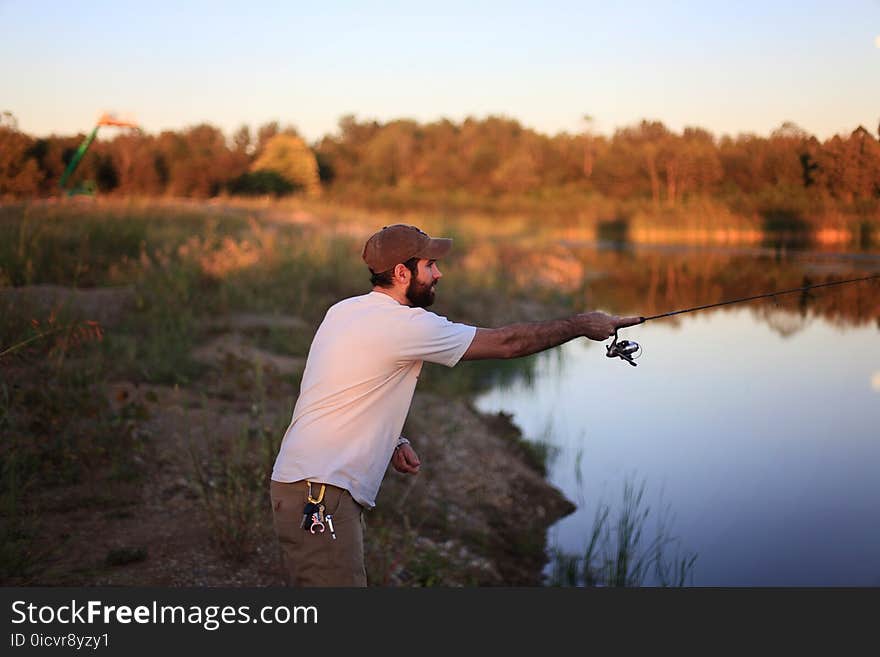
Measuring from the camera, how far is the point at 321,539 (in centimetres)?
344

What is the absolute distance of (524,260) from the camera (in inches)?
1025

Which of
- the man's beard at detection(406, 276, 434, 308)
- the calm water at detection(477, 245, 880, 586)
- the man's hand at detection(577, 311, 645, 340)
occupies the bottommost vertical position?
the calm water at detection(477, 245, 880, 586)

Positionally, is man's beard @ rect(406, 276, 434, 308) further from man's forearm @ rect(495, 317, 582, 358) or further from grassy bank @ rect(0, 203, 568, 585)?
grassy bank @ rect(0, 203, 568, 585)

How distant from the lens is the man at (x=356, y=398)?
3.40 m

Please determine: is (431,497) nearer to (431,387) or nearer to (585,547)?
(585,547)

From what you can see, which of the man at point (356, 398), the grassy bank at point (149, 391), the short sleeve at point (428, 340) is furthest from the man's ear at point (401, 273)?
the grassy bank at point (149, 391)

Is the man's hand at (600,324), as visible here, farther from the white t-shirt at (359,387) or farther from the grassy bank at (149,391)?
the grassy bank at (149,391)

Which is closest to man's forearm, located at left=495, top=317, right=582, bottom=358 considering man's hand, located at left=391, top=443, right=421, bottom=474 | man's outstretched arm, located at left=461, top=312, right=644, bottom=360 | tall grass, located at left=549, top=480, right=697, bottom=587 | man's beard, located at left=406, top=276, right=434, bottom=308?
man's outstretched arm, located at left=461, top=312, right=644, bottom=360

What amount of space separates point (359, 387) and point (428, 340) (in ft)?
0.99

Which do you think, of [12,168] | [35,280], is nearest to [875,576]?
[35,280]

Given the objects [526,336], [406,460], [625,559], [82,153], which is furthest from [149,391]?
[82,153]

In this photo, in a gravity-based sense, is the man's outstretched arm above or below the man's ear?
below

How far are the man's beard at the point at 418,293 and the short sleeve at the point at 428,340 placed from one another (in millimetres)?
200

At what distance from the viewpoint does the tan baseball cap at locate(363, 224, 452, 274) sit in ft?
11.7
